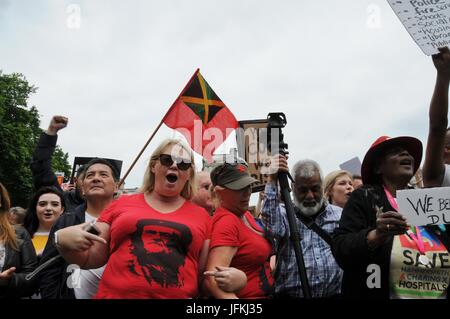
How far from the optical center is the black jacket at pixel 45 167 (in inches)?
181

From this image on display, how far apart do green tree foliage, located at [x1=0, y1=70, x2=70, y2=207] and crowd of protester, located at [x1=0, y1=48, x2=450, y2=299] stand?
2682 centimetres

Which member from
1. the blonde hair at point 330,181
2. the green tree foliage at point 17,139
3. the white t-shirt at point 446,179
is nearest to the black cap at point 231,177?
the white t-shirt at point 446,179

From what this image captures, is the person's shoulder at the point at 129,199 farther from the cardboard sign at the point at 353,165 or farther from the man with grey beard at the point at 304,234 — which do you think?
the cardboard sign at the point at 353,165

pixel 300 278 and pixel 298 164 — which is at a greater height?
pixel 298 164

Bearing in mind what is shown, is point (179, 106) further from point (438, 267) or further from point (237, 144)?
point (438, 267)

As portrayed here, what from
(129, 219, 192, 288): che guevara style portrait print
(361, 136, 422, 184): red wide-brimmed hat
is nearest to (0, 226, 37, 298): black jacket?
(129, 219, 192, 288): che guevara style portrait print

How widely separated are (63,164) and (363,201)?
39.4 metres

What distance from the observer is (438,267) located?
2.55m

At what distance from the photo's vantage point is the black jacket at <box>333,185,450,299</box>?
2.54 m

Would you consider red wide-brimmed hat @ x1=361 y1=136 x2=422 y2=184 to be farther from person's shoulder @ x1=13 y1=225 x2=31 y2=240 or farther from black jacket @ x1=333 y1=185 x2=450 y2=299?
person's shoulder @ x1=13 y1=225 x2=31 y2=240

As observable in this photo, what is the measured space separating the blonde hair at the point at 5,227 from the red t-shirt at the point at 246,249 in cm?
172

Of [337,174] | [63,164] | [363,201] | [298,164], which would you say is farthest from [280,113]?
[63,164]

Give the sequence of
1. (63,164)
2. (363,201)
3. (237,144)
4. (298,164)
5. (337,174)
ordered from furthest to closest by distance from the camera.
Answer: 1. (63,164)
2. (237,144)
3. (337,174)
4. (298,164)
5. (363,201)

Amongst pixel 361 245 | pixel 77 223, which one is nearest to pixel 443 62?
pixel 361 245
